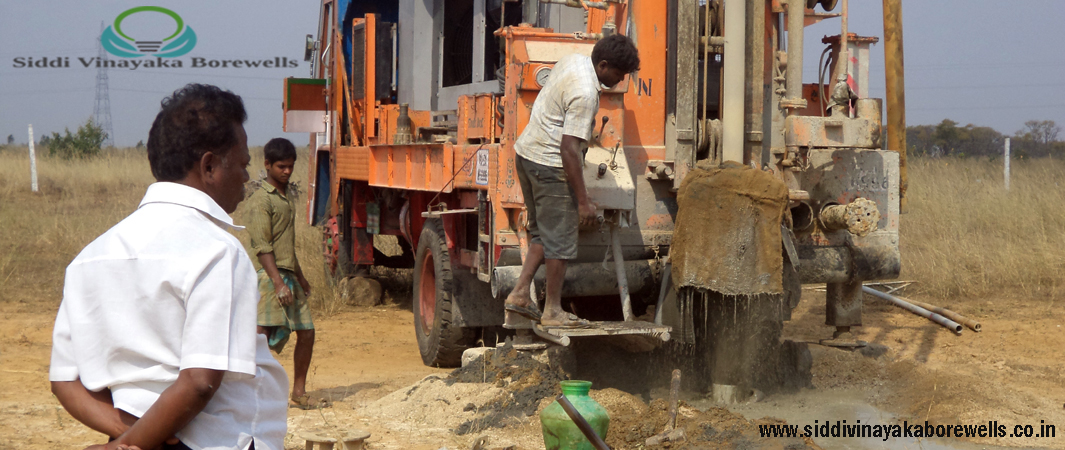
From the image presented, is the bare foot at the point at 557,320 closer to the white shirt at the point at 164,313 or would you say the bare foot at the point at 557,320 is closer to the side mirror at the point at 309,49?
the white shirt at the point at 164,313

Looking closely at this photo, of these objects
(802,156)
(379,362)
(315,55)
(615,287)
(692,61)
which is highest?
(315,55)

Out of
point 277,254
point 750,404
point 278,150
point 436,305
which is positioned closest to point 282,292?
point 277,254

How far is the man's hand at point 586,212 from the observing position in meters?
4.70

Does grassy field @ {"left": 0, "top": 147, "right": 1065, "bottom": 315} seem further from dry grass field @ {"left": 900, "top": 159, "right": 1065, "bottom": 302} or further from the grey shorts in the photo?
the grey shorts

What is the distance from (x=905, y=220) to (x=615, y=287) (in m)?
8.56

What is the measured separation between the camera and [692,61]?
201 inches

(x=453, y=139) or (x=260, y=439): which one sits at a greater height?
(x=453, y=139)

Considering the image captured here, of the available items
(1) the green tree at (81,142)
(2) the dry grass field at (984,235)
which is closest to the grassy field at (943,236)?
(2) the dry grass field at (984,235)

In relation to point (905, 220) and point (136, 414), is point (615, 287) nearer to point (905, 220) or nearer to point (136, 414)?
point (136, 414)

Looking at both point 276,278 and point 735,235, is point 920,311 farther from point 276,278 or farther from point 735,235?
point 276,278

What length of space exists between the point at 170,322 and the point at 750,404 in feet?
13.1

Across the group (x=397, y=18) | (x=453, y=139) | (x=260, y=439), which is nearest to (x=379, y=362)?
(x=453, y=139)

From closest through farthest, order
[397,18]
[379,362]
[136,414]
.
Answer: [136,414] < [379,362] < [397,18]

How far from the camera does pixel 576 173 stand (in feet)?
15.2
